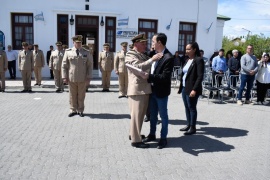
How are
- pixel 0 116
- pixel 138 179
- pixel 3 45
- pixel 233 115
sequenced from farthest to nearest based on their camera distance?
1. pixel 3 45
2. pixel 233 115
3. pixel 0 116
4. pixel 138 179

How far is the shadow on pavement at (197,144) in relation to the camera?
15.9ft

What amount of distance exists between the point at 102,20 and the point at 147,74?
10747 mm

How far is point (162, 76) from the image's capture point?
14.7 ft

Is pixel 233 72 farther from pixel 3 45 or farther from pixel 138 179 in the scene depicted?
pixel 3 45

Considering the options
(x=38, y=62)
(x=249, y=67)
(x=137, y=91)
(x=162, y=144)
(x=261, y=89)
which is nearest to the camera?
(x=137, y=91)

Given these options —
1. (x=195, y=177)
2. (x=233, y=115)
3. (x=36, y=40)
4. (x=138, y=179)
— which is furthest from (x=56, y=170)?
(x=36, y=40)

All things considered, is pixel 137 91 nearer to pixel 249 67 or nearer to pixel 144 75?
pixel 144 75

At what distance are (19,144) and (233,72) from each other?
8394 mm

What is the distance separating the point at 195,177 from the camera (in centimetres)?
381

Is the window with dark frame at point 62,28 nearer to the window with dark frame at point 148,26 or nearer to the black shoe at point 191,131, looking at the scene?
the window with dark frame at point 148,26

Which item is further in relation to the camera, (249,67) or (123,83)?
A: (123,83)

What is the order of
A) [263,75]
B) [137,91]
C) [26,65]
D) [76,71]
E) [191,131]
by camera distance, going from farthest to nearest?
[26,65] → [263,75] → [76,71] → [191,131] → [137,91]

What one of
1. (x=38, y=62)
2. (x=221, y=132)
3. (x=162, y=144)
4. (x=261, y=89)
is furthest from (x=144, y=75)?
(x=38, y=62)

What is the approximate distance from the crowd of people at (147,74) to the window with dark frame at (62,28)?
266cm
